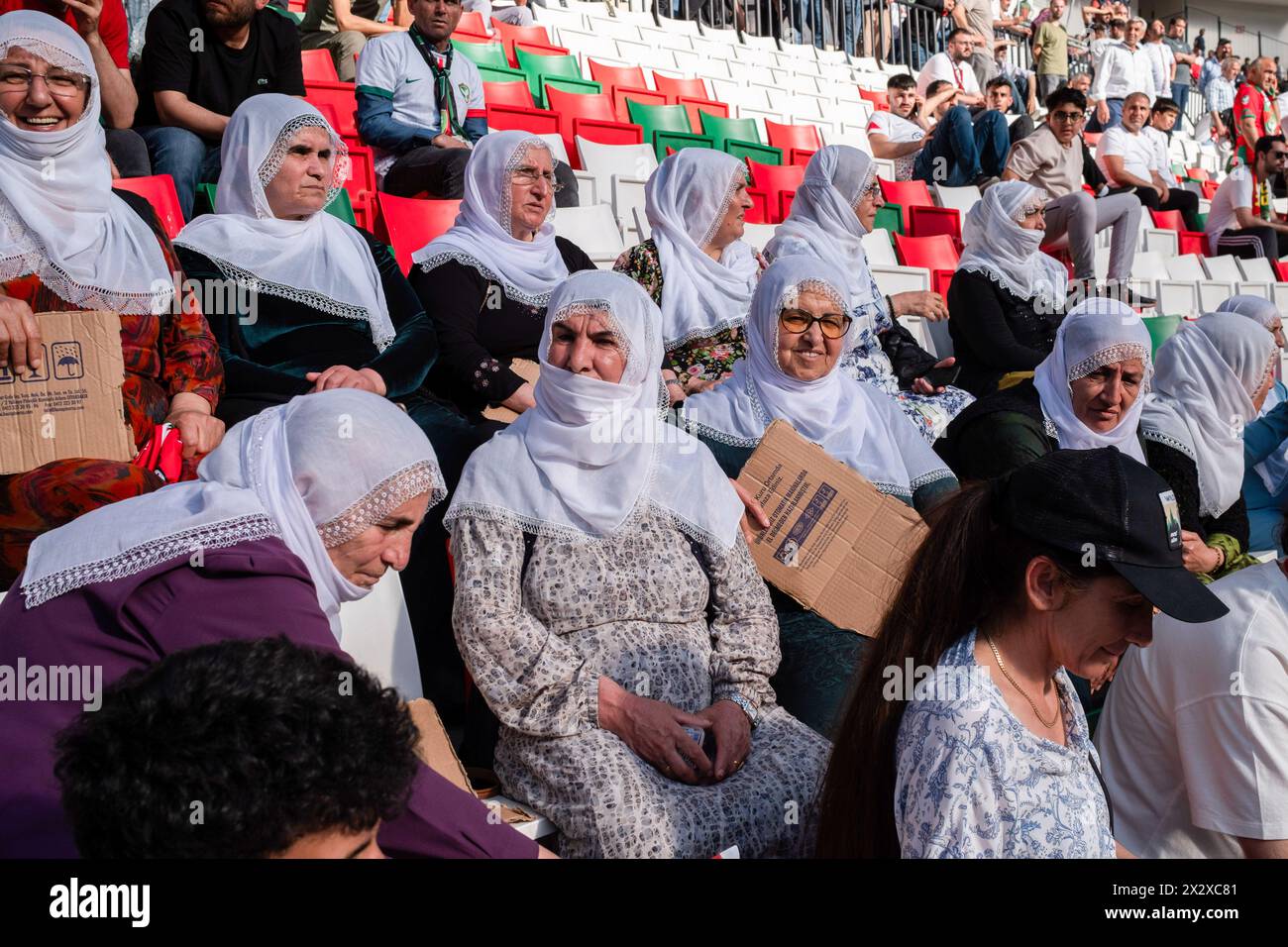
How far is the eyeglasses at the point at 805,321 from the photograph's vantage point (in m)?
3.67

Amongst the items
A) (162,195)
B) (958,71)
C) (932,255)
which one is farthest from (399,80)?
(958,71)

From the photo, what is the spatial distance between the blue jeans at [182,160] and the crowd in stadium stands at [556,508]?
0.02 meters

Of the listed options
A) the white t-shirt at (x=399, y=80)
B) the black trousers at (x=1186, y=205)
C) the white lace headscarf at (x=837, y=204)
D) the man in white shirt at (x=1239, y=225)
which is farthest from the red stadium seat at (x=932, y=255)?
the black trousers at (x=1186, y=205)

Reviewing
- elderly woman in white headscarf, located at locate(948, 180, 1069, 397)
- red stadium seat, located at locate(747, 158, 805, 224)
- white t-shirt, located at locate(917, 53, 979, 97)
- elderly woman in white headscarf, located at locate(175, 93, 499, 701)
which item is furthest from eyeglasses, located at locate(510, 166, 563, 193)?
white t-shirt, located at locate(917, 53, 979, 97)

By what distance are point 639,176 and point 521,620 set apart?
429 centimetres

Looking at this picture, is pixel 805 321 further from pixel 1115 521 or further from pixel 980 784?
pixel 980 784

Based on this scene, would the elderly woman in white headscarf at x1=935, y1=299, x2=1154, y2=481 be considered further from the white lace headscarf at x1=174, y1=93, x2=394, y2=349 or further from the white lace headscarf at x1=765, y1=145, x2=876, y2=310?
the white lace headscarf at x1=174, y1=93, x2=394, y2=349

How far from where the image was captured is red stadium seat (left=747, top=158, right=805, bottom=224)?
23.2ft

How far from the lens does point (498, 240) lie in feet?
13.5

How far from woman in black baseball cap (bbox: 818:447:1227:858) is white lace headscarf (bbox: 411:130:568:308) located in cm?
246

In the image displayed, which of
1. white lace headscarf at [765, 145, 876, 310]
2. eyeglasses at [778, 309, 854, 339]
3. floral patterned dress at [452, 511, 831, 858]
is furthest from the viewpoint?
white lace headscarf at [765, 145, 876, 310]

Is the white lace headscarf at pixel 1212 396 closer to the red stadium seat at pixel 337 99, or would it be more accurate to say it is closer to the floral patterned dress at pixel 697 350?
the floral patterned dress at pixel 697 350
